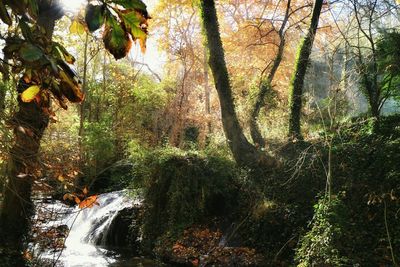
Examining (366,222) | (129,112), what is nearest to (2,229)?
(366,222)

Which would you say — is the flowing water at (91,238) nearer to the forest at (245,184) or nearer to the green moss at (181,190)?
the forest at (245,184)

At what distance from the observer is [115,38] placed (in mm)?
901

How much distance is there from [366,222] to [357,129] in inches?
150

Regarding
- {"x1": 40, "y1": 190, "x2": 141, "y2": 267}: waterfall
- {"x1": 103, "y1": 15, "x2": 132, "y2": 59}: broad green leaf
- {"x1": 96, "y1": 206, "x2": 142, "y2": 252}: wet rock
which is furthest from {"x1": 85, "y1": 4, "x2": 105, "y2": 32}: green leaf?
{"x1": 96, "y1": 206, "x2": 142, "y2": 252}: wet rock

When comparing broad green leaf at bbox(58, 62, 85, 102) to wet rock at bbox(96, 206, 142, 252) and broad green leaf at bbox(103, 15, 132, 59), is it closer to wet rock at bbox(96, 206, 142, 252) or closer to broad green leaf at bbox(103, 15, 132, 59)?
broad green leaf at bbox(103, 15, 132, 59)

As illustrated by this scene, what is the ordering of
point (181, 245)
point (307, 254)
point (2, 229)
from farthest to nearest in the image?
1. point (181, 245)
2. point (2, 229)
3. point (307, 254)

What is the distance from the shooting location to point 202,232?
807 cm

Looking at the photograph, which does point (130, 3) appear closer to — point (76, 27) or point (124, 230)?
point (76, 27)

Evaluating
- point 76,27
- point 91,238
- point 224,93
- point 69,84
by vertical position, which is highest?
point 224,93

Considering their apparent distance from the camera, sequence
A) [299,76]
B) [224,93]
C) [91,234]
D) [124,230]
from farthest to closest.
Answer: [299,76] → [224,93] → [91,234] → [124,230]

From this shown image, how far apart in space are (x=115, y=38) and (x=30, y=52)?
20 cm

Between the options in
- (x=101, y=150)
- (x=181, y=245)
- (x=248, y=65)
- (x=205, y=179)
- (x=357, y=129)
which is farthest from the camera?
(x=248, y=65)

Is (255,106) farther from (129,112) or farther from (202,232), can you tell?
(129,112)

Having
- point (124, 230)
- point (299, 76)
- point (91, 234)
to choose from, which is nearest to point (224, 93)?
point (299, 76)
